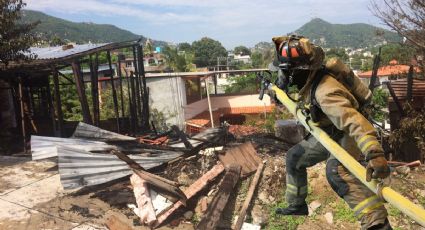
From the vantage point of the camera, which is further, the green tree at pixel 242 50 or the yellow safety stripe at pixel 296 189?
the green tree at pixel 242 50

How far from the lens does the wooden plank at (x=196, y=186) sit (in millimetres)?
6303

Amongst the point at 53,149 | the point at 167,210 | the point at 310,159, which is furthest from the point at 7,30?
the point at 310,159

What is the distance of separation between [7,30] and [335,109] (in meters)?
11.0

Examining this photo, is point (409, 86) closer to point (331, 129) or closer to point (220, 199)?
point (220, 199)

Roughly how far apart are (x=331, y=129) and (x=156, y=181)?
3.84 metres

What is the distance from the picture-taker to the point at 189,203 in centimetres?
685

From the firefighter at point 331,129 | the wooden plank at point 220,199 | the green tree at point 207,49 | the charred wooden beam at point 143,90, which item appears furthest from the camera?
the green tree at point 207,49

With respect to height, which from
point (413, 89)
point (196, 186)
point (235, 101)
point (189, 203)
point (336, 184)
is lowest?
point (235, 101)

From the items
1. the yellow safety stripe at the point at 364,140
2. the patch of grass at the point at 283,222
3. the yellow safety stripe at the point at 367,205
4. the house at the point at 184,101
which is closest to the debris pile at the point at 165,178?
the patch of grass at the point at 283,222

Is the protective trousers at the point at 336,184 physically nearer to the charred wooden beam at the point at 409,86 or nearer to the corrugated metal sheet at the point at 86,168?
the corrugated metal sheet at the point at 86,168

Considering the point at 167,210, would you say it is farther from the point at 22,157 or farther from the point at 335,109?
the point at 22,157

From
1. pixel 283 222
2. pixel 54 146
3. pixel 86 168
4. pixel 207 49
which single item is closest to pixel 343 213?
pixel 283 222

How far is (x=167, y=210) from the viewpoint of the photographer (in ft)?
21.1

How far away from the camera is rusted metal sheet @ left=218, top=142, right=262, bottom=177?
7.71 m
